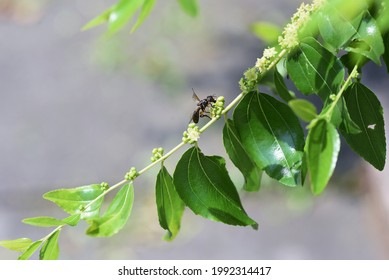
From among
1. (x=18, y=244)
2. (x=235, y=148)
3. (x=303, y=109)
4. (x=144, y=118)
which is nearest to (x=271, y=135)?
(x=235, y=148)

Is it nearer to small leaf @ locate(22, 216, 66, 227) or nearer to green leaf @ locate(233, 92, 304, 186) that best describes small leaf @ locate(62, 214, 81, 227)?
small leaf @ locate(22, 216, 66, 227)

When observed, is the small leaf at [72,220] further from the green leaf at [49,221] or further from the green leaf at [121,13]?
the green leaf at [121,13]

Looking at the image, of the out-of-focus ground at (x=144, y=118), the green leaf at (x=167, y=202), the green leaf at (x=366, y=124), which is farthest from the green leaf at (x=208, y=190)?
the out-of-focus ground at (x=144, y=118)

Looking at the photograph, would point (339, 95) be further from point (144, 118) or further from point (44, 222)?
point (144, 118)

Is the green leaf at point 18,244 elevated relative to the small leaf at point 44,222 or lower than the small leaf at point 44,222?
lower

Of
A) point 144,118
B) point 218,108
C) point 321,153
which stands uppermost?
point 144,118

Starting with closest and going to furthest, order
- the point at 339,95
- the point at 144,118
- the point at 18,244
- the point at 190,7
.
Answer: the point at 190,7, the point at 339,95, the point at 18,244, the point at 144,118

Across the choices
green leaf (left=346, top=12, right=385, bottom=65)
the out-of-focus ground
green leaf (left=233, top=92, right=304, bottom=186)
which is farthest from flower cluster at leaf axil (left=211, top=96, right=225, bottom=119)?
the out-of-focus ground
